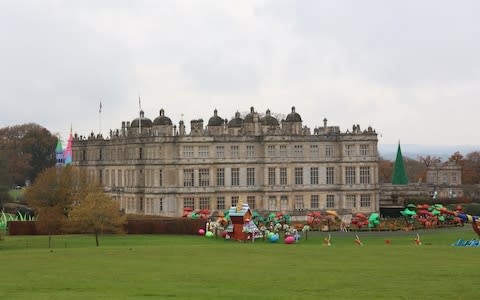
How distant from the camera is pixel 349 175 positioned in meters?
97.1

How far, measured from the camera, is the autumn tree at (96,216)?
66.6 m

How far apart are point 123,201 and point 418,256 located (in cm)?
5240

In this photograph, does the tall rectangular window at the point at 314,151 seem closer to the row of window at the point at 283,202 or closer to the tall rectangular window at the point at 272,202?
the row of window at the point at 283,202

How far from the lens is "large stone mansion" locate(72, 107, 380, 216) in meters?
93.1

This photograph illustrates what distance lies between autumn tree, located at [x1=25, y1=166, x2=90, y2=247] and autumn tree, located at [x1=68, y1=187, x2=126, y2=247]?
5181 millimetres

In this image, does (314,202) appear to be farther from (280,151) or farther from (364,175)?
(280,151)

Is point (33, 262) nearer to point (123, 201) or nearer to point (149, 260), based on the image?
point (149, 260)

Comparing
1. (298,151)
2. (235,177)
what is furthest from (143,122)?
(298,151)

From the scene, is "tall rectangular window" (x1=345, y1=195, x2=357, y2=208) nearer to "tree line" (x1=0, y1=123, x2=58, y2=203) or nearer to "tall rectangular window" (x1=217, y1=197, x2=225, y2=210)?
"tall rectangular window" (x1=217, y1=197, x2=225, y2=210)

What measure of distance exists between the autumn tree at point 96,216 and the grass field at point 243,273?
6.58 metres

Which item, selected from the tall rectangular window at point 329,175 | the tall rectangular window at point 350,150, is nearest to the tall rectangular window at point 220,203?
the tall rectangular window at point 329,175

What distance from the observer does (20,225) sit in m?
77.4

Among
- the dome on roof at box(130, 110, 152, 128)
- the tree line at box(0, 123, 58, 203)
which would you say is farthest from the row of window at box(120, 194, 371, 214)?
the tree line at box(0, 123, 58, 203)

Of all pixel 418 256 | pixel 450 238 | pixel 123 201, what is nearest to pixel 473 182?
pixel 123 201
